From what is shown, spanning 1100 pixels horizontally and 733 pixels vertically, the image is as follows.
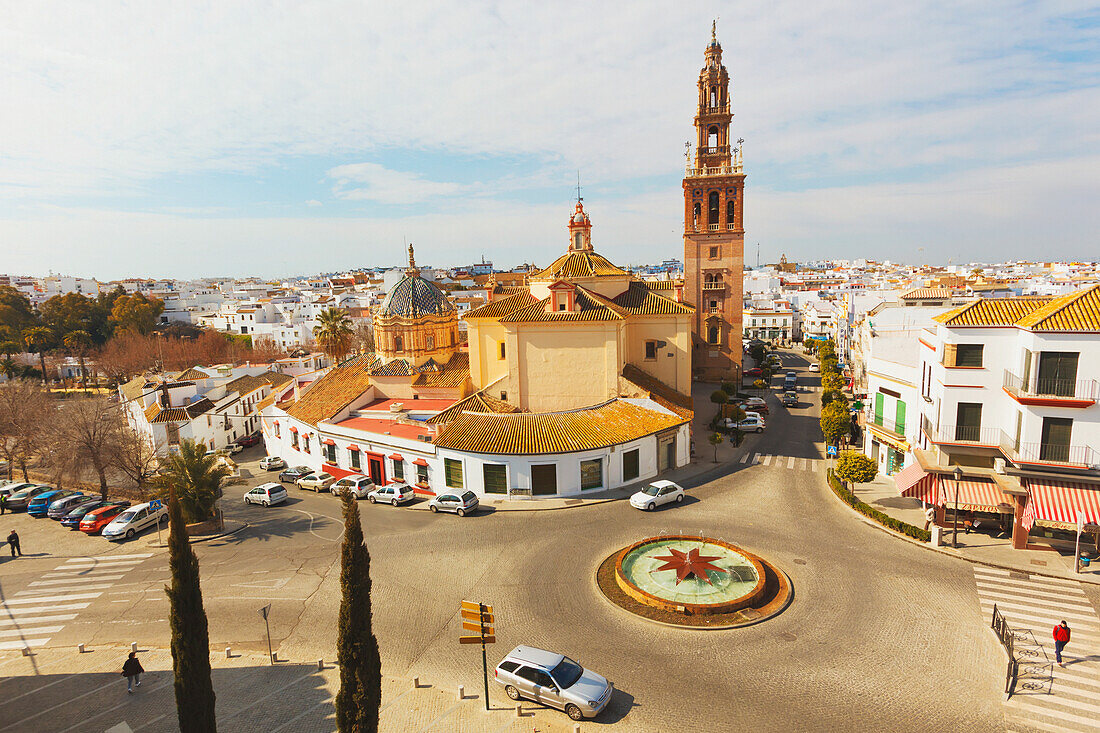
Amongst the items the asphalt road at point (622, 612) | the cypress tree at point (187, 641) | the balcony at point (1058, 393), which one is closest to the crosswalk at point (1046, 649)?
the asphalt road at point (622, 612)

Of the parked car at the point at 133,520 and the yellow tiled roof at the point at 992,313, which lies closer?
the yellow tiled roof at the point at 992,313

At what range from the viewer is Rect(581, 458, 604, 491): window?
108 ft

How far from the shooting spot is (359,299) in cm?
13388

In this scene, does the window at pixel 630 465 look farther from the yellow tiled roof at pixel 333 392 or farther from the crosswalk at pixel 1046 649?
the yellow tiled roof at pixel 333 392

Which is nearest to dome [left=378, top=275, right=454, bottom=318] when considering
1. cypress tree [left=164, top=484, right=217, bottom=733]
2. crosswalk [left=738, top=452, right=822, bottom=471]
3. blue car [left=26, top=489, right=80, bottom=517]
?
blue car [left=26, top=489, right=80, bottom=517]

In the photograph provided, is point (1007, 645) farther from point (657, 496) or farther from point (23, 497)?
point (23, 497)

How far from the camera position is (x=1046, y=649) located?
1838 centimetres

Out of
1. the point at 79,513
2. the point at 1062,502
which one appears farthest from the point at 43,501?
the point at 1062,502

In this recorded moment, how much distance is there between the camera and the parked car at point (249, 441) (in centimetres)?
5262

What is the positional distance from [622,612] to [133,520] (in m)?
27.5

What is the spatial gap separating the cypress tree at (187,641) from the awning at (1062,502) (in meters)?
28.7

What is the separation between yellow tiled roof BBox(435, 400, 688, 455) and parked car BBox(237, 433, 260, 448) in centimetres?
2737

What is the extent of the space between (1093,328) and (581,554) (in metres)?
21.8

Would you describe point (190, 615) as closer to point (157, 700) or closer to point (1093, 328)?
point (157, 700)
